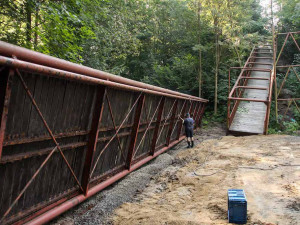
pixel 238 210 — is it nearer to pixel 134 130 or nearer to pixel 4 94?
pixel 4 94

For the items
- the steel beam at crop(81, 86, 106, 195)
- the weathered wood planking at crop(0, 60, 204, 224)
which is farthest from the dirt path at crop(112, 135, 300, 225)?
the weathered wood planking at crop(0, 60, 204, 224)

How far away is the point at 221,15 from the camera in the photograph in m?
15.0

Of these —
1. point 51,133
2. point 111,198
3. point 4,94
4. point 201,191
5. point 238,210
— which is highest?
point 4,94

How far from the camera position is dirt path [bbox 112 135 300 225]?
3.58 metres

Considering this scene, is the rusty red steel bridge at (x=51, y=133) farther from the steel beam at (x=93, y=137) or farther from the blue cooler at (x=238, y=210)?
the blue cooler at (x=238, y=210)

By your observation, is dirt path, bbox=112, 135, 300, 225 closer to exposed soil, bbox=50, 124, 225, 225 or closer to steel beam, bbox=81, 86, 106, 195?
exposed soil, bbox=50, 124, 225, 225

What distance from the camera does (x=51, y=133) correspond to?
3.20 meters

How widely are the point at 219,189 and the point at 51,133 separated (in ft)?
11.1

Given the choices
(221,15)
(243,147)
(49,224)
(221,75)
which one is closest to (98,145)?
(49,224)

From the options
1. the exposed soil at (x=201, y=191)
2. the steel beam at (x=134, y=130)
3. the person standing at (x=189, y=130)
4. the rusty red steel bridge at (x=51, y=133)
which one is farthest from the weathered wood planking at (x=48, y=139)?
the person standing at (x=189, y=130)

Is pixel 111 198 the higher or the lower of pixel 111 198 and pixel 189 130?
the lower

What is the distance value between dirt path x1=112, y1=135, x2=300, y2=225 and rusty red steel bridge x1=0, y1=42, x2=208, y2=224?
3.18ft

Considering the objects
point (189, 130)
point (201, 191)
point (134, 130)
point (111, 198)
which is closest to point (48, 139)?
point (111, 198)

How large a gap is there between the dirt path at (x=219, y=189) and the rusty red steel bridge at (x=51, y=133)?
0.97 metres
